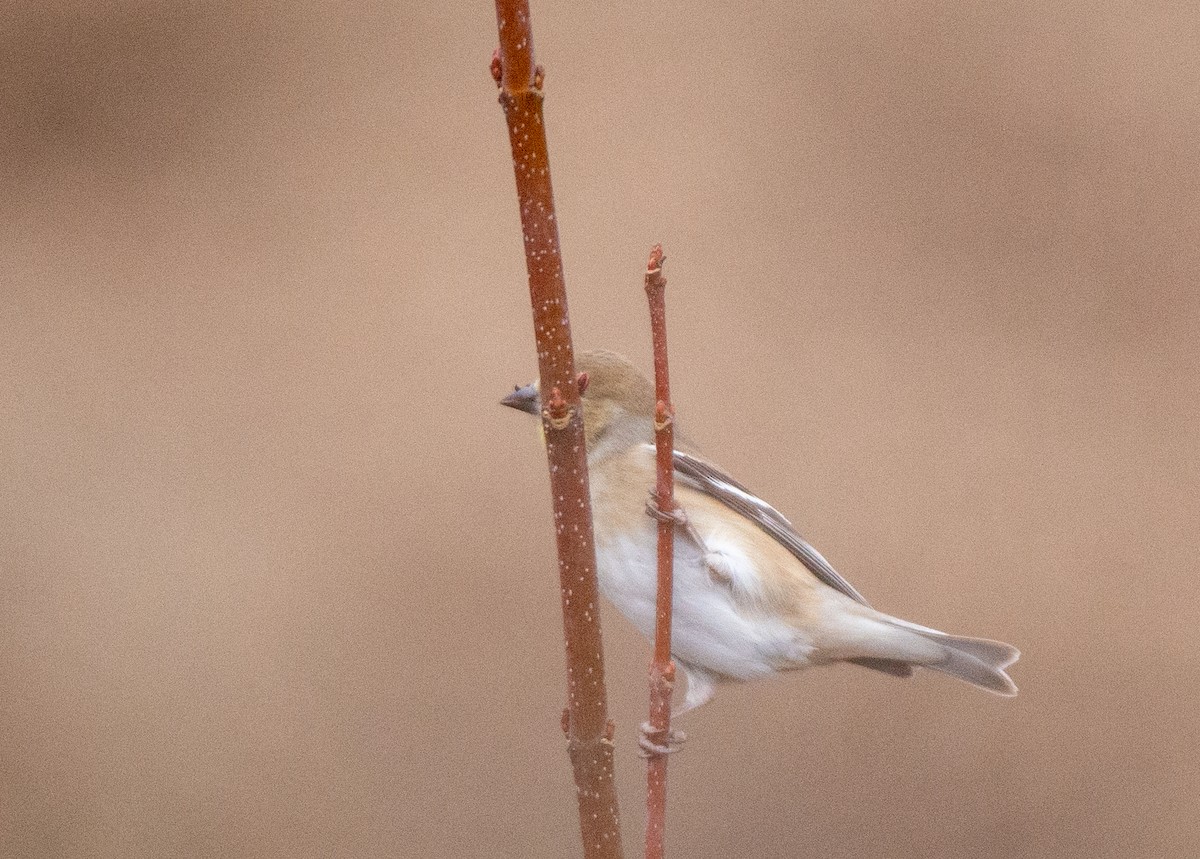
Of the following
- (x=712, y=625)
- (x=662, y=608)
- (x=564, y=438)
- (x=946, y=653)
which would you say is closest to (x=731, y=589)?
(x=712, y=625)

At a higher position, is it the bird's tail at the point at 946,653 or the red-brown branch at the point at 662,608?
the red-brown branch at the point at 662,608

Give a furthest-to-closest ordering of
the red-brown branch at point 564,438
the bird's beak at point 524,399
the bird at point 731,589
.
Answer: the bird at point 731,589
the bird's beak at point 524,399
the red-brown branch at point 564,438

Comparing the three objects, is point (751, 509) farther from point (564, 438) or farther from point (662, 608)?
point (564, 438)

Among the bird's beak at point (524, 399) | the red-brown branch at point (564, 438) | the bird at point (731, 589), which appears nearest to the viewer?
the red-brown branch at point (564, 438)

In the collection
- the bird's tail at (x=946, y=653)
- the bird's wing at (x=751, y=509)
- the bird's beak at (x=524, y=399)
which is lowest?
the bird's tail at (x=946, y=653)

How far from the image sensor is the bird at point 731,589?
113cm

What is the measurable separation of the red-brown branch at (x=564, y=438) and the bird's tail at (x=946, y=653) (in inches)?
18.0

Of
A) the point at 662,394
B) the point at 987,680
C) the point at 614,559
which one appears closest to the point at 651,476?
the point at 614,559

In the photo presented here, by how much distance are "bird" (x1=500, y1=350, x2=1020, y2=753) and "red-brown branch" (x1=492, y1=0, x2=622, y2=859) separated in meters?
0.44

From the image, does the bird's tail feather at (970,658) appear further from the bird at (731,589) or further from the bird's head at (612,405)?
the bird's head at (612,405)

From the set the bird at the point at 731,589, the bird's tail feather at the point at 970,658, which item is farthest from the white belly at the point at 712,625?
the bird's tail feather at the point at 970,658

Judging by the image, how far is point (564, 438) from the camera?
592mm

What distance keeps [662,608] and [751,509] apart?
466 millimetres

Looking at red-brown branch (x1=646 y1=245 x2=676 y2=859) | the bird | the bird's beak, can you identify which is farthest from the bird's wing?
red-brown branch (x1=646 y1=245 x2=676 y2=859)
